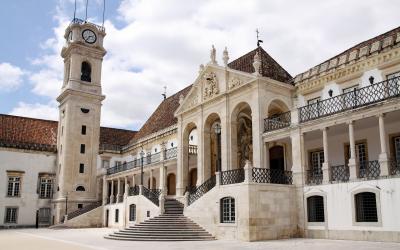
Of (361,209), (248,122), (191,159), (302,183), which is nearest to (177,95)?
(191,159)

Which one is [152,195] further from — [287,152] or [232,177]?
[287,152]

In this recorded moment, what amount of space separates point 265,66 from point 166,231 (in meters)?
10.7

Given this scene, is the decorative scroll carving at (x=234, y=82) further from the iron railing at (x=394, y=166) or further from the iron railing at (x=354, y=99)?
the iron railing at (x=394, y=166)

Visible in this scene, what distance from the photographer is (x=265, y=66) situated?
2355cm

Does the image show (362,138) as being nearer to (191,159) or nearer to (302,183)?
(302,183)

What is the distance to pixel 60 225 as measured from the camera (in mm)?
32594

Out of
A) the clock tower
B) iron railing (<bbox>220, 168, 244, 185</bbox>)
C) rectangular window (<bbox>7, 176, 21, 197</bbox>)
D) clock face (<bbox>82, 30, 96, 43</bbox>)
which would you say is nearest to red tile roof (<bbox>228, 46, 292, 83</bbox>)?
iron railing (<bbox>220, 168, 244, 185</bbox>)

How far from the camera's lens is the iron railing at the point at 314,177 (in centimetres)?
1902

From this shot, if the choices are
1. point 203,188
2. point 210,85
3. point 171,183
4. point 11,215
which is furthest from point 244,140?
point 11,215

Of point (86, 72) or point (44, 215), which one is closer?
point (44, 215)

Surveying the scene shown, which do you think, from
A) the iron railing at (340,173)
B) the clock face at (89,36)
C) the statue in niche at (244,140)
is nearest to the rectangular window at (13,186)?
the clock face at (89,36)

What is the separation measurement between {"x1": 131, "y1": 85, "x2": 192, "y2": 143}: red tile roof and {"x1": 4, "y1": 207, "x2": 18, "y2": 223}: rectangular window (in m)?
12.6

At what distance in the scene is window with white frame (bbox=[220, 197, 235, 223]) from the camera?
18.9 metres

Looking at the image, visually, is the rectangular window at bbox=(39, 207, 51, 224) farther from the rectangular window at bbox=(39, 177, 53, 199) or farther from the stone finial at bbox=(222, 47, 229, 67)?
the stone finial at bbox=(222, 47, 229, 67)
